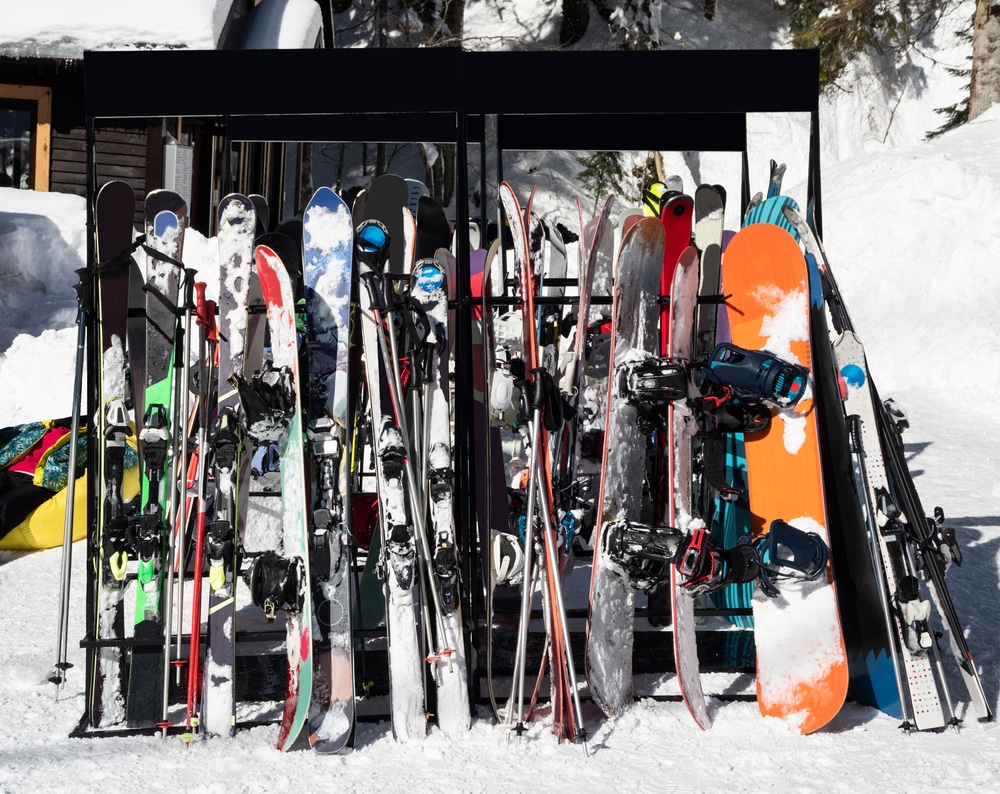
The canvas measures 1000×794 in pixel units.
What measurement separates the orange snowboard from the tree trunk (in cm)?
1136

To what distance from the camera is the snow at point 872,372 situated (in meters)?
3.19

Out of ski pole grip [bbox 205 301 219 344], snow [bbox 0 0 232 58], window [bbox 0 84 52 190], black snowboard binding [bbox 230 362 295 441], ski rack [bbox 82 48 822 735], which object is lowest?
black snowboard binding [bbox 230 362 295 441]

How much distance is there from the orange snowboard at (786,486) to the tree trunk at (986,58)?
11365 millimetres

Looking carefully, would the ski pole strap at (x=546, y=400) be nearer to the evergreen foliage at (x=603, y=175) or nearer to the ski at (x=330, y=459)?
the ski at (x=330, y=459)

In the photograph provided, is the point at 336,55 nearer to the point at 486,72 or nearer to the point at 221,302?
the point at 486,72

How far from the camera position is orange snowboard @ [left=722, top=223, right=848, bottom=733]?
353 cm

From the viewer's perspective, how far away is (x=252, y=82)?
12.2 ft

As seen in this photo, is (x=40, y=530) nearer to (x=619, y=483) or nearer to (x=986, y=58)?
(x=619, y=483)

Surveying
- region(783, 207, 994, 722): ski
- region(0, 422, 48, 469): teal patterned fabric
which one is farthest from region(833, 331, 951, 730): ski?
region(0, 422, 48, 469): teal patterned fabric

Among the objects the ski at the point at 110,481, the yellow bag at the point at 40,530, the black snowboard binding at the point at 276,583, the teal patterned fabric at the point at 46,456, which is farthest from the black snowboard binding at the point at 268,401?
the yellow bag at the point at 40,530

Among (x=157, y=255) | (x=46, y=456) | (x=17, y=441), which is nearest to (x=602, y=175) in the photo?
(x=17, y=441)

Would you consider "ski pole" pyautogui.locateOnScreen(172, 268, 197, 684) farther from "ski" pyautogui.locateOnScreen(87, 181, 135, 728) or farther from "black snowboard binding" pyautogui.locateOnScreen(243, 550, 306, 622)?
"black snowboard binding" pyautogui.locateOnScreen(243, 550, 306, 622)

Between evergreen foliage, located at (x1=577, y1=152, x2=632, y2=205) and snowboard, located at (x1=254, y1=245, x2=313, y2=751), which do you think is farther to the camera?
evergreen foliage, located at (x1=577, y1=152, x2=632, y2=205)

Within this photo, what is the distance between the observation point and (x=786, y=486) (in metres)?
3.69
